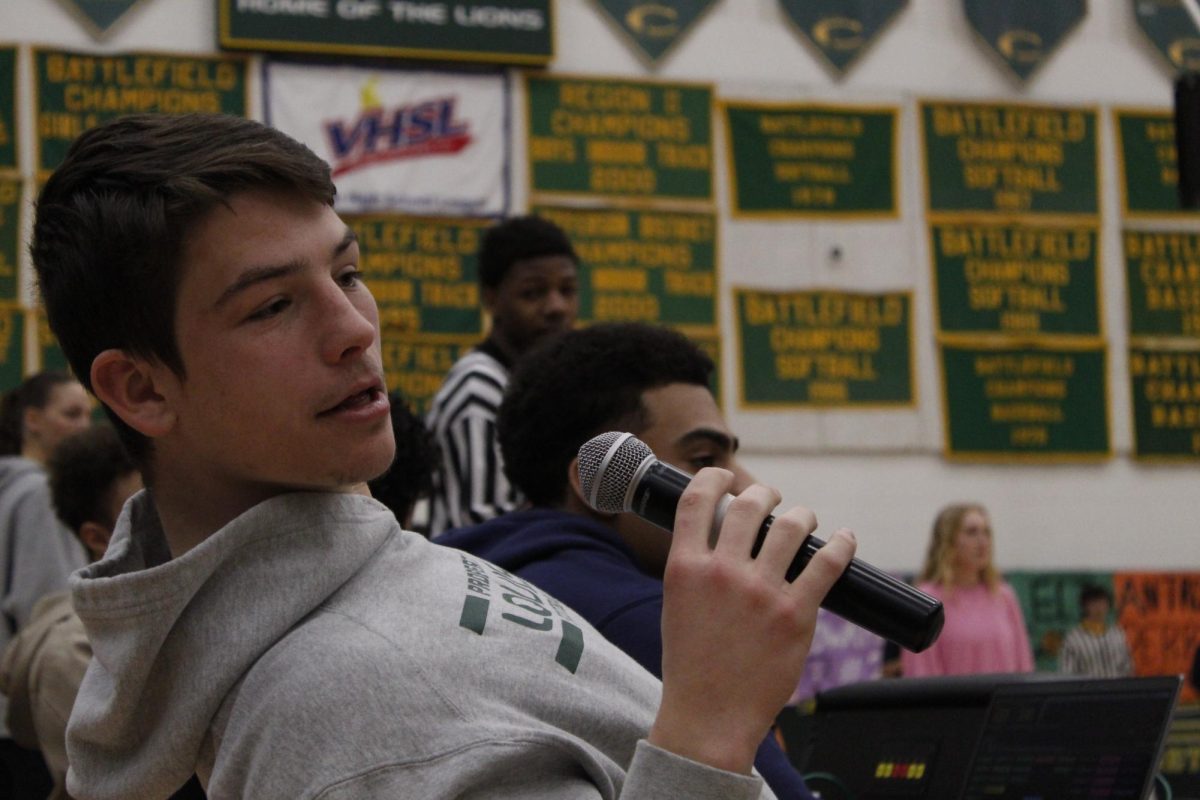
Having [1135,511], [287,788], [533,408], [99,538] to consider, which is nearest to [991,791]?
[533,408]

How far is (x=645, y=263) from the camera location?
813cm

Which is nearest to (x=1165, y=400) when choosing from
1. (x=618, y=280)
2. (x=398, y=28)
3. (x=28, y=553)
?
(x=618, y=280)

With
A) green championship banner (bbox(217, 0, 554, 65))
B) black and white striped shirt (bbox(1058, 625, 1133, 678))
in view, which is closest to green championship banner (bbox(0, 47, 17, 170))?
green championship banner (bbox(217, 0, 554, 65))

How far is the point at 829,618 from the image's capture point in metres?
7.25

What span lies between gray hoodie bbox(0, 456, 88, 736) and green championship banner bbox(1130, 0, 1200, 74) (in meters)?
6.93

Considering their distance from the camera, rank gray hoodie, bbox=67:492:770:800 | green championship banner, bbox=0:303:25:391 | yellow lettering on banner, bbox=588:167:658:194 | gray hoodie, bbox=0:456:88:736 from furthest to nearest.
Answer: yellow lettering on banner, bbox=588:167:658:194 → green championship banner, bbox=0:303:25:391 → gray hoodie, bbox=0:456:88:736 → gray hoodie, bbox=67:492:770:800

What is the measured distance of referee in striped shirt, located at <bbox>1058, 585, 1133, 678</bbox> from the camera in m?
8.18

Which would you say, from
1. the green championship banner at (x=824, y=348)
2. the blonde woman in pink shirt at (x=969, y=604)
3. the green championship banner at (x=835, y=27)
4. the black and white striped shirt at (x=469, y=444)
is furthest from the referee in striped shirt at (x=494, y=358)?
the green championship banner at (x=835, y=27)

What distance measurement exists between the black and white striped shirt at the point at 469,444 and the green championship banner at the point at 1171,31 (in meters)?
6.11

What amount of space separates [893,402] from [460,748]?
7.49 meters

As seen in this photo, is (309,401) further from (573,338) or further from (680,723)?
(573,338)

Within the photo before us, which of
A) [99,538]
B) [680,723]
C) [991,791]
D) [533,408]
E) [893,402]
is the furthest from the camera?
[893,402]

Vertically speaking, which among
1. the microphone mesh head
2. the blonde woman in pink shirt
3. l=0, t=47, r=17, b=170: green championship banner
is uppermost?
l=0, t=47, r=17, b=170: green championship banner

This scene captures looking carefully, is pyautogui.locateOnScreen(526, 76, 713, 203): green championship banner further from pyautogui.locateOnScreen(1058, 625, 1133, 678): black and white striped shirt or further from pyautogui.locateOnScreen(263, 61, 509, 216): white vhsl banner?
pyautogui.locateOnScreen(1058, 625, 1133, 678): black and white striped shirt
